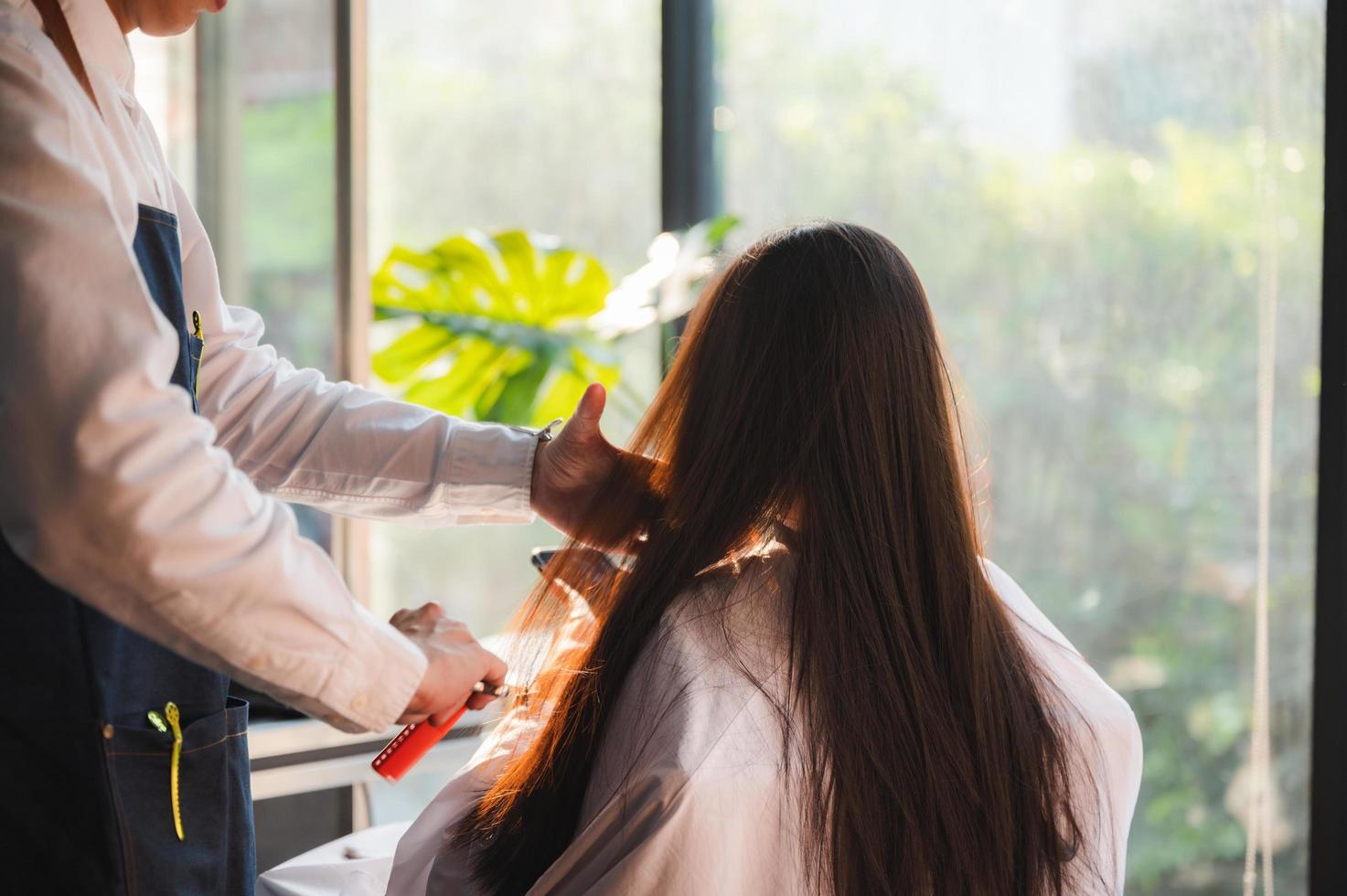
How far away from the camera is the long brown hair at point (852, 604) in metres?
0.93

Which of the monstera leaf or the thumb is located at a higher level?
the monstera leaf

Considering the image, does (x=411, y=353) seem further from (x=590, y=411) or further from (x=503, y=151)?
(x=590, y=411)

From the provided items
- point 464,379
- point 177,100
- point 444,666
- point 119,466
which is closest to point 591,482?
point 444,666

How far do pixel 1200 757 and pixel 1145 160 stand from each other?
952 millimetres

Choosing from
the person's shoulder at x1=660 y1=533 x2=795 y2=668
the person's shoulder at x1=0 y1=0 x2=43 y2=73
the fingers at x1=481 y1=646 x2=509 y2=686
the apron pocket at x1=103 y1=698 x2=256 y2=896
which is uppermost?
the person's shoulder at x1=0 y1=0 x2=43 y2=73

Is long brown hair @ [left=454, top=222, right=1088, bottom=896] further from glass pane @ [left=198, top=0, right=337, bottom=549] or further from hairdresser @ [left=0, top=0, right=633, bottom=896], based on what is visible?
glass pane @ [left=198, top=0, right=337, bottom=549]

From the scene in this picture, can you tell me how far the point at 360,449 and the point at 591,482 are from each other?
11.2 inches

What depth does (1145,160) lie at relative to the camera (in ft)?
5.93

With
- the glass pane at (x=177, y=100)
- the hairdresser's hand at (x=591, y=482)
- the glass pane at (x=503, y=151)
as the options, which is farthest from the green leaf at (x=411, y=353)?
the glass pane at (x=177, y=100)

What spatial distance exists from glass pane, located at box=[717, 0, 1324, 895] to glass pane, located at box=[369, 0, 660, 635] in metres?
0.78

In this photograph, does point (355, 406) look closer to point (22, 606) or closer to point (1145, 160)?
point (22, 606)

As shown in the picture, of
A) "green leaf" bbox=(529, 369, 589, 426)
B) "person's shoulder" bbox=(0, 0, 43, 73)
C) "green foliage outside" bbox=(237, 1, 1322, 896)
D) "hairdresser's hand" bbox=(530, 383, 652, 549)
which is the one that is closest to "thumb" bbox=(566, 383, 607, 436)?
"hairdresser's hand" bbox=(530, 383, 652, 549)

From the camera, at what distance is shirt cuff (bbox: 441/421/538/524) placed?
1.34 meters

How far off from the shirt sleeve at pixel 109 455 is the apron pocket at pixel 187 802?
21 centimetres
